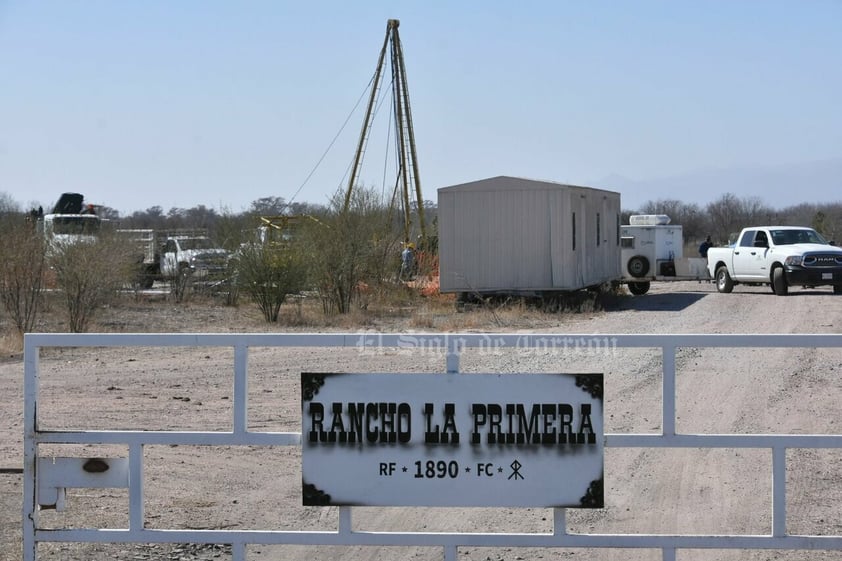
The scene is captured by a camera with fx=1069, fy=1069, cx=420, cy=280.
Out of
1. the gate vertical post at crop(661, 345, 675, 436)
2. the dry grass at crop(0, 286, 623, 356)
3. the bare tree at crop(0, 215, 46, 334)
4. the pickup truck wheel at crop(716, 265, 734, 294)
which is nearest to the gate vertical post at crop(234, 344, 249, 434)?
the gate vertical post at crop(661, 345, 675, 436)

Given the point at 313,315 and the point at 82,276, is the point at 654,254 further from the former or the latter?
the point at 82,276

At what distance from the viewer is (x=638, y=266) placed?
1374 inches

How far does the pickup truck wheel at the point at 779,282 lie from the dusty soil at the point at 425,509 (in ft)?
27.3

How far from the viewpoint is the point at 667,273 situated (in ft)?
119

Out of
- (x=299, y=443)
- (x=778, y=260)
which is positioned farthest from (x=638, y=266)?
(x=299, y=443)

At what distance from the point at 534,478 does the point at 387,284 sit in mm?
22609

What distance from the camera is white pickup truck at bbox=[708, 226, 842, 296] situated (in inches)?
1104

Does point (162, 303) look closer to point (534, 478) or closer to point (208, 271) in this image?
point (208, 271)

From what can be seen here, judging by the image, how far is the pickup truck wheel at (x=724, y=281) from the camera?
1211 inches

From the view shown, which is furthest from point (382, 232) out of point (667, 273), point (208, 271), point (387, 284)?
point (667, 273)

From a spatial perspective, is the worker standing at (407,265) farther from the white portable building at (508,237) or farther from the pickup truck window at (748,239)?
the pickup truck window at (748,239)

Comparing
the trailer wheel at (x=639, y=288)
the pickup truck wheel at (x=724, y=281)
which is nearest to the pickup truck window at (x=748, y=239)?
the pickup truck wheel at (x=724, y=281)

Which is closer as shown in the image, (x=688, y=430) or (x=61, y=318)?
(x=688, y=430)

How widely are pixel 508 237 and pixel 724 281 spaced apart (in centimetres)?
864
